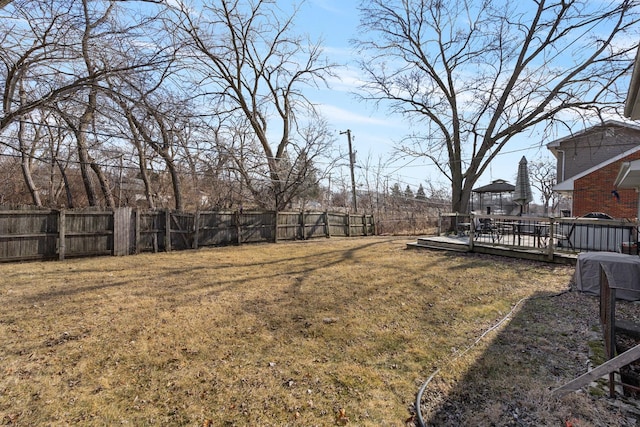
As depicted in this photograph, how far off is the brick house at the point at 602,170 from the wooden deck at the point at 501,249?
726 centimetres

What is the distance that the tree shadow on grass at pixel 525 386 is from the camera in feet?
7.02

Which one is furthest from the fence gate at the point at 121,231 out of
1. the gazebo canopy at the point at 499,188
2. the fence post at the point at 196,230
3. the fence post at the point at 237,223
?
the gazebo canopy at the point at 499,188

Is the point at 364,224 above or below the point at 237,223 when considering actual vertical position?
below

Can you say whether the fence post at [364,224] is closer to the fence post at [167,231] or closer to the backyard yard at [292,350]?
the fence post at [167,231]

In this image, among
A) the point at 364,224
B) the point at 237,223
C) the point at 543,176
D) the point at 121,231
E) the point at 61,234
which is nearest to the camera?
the point at 61,234

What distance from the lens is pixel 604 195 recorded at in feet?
42.2

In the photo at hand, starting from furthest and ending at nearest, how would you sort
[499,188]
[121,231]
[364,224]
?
[364,224] < [499,188] < [121,231]

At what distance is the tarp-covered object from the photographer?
4.68m

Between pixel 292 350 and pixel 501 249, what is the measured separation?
7386 millimetres

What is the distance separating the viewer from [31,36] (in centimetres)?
537

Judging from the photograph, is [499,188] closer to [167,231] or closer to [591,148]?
[591,148]

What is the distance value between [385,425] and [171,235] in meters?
9.82

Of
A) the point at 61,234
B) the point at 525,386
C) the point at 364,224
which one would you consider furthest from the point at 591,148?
the point at 61,234

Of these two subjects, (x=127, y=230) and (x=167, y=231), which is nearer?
(x=127, y=230)
